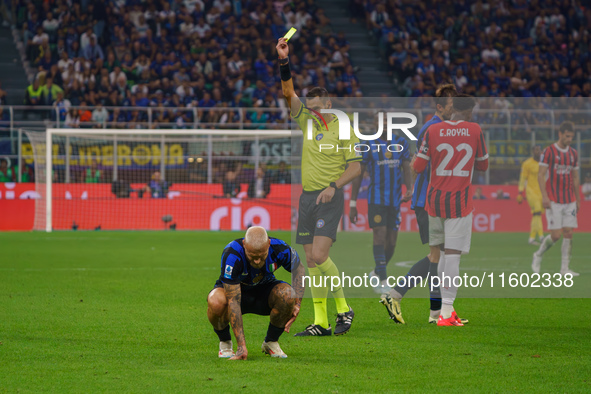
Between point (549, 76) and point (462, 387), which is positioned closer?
point (462, 387)

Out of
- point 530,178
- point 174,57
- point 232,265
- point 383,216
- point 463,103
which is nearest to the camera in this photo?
point 232,265

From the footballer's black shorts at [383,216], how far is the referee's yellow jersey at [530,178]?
1681 millimetres

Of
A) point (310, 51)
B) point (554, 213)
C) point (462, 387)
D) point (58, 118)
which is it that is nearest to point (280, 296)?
point (462, 387)

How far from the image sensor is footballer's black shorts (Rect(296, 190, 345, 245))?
721 centimetres

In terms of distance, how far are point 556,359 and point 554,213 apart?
540 cm

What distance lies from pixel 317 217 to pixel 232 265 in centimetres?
184

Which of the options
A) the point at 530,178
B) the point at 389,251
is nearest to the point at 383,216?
the point at 389,251

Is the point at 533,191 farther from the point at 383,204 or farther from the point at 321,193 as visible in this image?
the point at 321,193

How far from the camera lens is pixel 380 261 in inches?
367

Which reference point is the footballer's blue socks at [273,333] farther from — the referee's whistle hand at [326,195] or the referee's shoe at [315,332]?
the referee's whistle hand at [326,195]

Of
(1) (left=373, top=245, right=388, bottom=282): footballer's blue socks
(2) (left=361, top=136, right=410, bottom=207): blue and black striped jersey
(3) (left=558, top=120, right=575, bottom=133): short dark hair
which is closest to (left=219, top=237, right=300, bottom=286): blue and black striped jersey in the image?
(2) (left=361, top=136, right=410, bottom=207): blue and black striped jersey

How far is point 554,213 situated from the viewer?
10961 mm

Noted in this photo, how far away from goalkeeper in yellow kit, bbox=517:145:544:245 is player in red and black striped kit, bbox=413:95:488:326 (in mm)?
1949

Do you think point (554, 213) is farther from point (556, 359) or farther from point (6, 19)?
point (6, 19)
